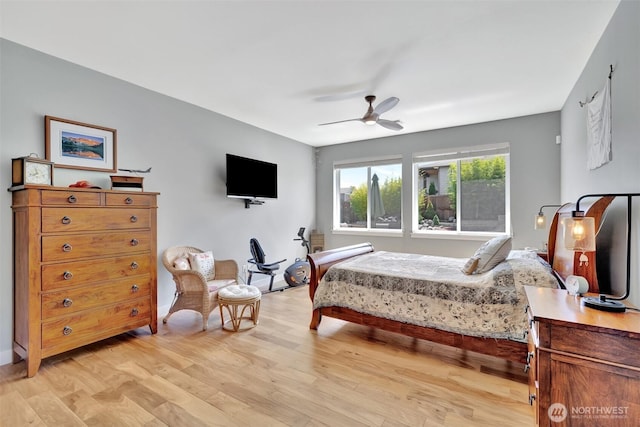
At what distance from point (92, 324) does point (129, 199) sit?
44.9 inches

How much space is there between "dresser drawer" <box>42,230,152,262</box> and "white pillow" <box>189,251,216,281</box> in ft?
2.12

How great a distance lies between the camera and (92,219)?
2.55 m

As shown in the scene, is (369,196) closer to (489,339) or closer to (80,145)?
(489,339)

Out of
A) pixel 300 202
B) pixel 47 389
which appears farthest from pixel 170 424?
pixel 300 202

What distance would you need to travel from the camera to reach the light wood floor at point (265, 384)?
1.80 meters

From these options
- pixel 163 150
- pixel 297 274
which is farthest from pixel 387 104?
pixel 297 274

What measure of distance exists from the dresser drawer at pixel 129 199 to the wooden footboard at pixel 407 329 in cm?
175

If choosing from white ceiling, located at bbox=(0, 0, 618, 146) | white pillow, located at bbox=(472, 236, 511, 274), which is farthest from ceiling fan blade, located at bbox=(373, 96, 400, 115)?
white pillow, located at bbox=(472, 236, 511, 274)

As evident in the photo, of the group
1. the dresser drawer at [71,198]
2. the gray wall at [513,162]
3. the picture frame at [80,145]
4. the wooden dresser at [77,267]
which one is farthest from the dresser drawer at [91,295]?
the gray wall at [513,162]

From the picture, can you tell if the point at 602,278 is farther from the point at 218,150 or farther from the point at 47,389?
the point at 218,150

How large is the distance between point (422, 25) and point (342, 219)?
4.25 meters

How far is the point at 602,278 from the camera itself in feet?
6.82

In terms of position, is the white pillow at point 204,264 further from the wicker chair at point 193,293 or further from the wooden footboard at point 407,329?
the wooden footboard at point 407,329

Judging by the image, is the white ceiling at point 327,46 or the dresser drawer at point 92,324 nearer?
the white ceiling at point 327,46
